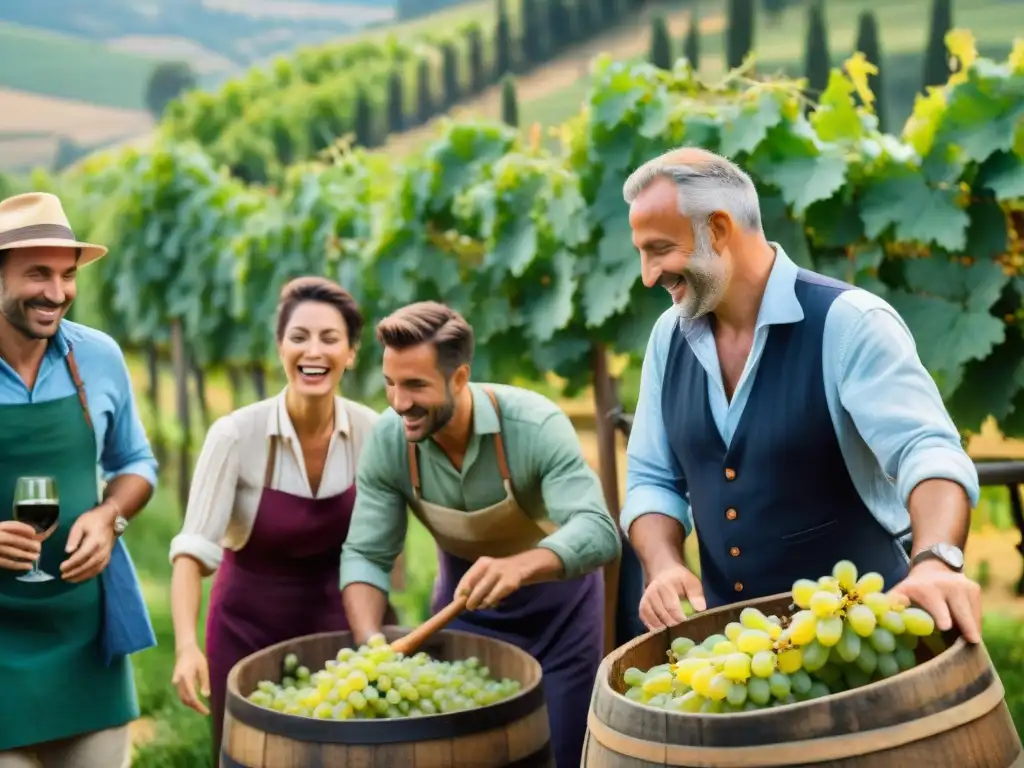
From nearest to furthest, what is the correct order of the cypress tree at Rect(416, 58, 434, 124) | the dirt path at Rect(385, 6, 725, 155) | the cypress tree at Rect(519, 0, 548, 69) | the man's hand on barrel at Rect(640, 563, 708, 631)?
the man's hand on barrel at Rect(640, 563, 708, 631)
the dirt path at Rect(385, 6, 725, 155)
the cypress tree at Rect(519, 0, 548, 69)
the cypress tree at Rect(416, 58, 434, 124)

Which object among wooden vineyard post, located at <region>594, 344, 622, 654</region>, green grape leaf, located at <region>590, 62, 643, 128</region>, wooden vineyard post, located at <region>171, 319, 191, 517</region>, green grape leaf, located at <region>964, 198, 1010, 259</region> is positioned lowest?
wooden vineyard post, located at <region>171, 319, 191, 517</region>

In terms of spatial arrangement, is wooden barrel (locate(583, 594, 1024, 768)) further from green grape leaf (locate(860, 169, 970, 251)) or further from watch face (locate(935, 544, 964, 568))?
green grape leaf (locate(860, 169, 970, 251))

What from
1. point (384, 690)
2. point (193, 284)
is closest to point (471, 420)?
point (384, 690)

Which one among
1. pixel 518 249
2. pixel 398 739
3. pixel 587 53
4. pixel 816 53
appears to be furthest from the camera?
pixel 587 53

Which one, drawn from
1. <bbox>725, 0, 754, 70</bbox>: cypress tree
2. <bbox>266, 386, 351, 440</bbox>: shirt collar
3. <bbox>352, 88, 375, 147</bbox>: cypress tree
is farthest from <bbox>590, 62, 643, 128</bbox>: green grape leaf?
<bbox>352, 88, 375, 147</bbox>: cypress tree

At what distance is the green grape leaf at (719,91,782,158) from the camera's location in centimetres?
421

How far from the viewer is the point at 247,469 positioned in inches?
135

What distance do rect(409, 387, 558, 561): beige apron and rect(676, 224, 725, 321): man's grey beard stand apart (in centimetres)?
87

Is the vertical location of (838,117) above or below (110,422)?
Result: above

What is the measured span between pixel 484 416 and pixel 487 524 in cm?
25

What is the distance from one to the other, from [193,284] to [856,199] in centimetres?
535

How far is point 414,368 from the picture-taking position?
3.00 m

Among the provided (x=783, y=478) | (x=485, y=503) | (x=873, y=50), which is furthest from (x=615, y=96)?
(x=873, y=50)

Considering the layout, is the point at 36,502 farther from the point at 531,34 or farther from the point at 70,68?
the point at 70,68
